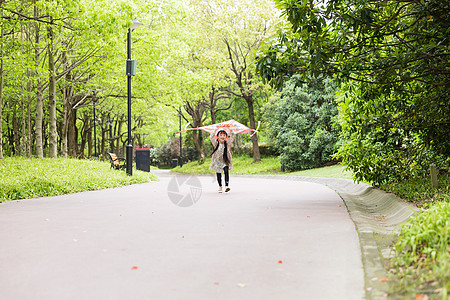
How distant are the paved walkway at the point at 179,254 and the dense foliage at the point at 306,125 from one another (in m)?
21.5

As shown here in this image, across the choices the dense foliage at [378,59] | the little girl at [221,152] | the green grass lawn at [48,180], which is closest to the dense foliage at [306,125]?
the green grass lawn at [48,180]

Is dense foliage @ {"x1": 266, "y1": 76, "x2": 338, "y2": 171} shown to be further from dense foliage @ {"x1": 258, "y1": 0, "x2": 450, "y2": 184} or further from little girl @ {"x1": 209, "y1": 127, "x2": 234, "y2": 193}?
dense foliage @ {"x1": 258, "y1": 0, "x2": 450, "y2": 184}

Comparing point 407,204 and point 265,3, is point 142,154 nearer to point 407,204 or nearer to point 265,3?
point 265,3

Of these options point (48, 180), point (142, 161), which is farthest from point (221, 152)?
point (142, 161)

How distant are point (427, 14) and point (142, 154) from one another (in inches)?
843

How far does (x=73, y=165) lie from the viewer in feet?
57.7

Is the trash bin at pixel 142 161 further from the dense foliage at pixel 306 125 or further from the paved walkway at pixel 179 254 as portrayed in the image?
the paved walkway at pixel 179 254

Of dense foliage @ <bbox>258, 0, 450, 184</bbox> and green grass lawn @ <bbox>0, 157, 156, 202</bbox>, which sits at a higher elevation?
dense foliage @ <bbox>258, 0, 450, 184</bbox>

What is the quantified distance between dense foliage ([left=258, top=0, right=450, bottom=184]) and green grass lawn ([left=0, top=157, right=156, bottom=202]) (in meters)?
6.62

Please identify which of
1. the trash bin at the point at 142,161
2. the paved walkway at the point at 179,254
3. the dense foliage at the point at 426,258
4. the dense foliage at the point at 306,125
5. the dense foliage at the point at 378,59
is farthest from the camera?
the dense foliage at the point at 306,125

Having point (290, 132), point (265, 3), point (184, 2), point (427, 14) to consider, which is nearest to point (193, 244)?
point (427, 14)

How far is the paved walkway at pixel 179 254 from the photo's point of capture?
3.73m

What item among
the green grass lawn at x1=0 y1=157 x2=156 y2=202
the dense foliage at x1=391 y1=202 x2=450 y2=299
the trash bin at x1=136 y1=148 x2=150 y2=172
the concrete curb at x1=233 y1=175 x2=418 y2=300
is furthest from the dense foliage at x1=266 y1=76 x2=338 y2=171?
the dense foliage at x1=391 y1=202 x2=450 y2=299

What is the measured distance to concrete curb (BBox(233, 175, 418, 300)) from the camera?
377 cm
